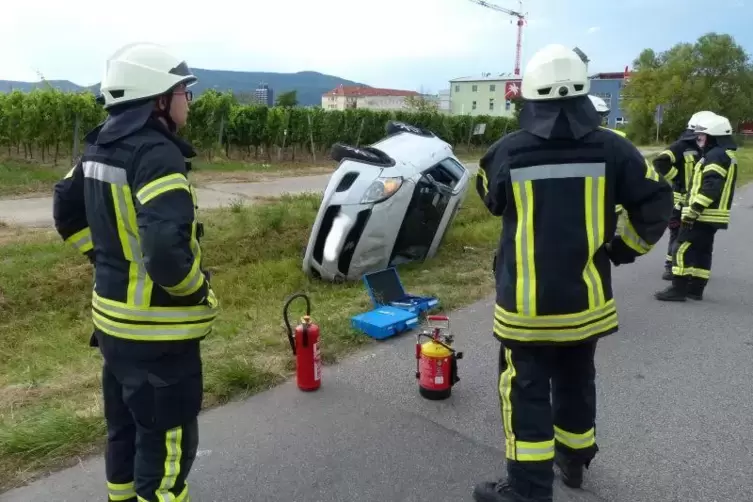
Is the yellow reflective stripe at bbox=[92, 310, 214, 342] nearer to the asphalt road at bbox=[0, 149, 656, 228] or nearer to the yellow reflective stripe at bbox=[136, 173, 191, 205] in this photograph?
the yellow reflective stripe at bbox=[136, 173, 191, 205]

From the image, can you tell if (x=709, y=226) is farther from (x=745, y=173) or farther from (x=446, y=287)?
(x=745, y=173)

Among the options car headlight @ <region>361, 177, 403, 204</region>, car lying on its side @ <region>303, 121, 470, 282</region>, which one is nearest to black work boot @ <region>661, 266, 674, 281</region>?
car lying on its side @ <region>303, 121, 470, 282</region>

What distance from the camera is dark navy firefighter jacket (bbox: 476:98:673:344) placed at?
2656 mm

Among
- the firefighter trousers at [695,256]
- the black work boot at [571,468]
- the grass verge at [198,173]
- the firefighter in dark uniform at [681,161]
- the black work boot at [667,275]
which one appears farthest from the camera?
the grass verge at [198,173]

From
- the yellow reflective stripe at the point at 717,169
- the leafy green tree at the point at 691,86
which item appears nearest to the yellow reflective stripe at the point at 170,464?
the yellow reflective stripe at the point at 717,169

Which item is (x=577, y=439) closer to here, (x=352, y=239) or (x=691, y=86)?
(x=352, y=239)

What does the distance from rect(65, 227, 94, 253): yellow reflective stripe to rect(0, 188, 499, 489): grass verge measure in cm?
124

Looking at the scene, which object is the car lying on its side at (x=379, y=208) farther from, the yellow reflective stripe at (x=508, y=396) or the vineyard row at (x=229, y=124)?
the vineyard row at (x=229, y=124)

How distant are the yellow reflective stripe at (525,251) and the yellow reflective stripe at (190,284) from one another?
1335mm

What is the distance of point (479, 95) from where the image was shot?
10050cm

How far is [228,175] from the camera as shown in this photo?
16.9 meters

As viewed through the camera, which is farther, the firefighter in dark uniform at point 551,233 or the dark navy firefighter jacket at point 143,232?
the firefighter in dark uniform at point 551,233

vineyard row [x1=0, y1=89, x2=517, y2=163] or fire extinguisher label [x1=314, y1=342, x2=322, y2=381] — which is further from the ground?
vineyard row [x1=0, y1=89, x2=517, y2=163]

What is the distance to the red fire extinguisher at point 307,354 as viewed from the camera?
13.3ft
